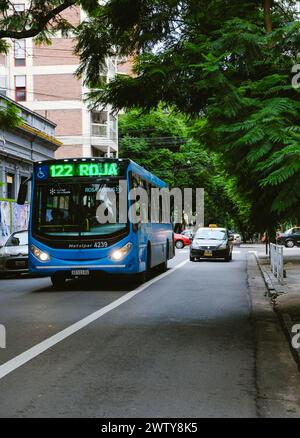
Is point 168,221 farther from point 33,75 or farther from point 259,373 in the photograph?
point 33,75

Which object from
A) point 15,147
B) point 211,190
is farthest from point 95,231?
point 211,190

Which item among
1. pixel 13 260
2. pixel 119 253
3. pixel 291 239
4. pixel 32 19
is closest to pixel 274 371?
pixel 119 253

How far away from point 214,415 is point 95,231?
9.90 meters

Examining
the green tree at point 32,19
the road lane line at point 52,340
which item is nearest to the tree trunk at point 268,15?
the green tree at point 32,19

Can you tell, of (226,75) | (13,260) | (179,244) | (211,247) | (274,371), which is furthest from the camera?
(179,244)

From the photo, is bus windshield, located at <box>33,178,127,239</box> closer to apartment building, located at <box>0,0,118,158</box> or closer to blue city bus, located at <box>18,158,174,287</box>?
blue city bus, located at <box>18,158,174,287</box>

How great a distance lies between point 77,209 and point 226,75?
743cm

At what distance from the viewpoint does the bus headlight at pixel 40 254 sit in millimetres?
14570

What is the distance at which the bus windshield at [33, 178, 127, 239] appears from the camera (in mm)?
14586

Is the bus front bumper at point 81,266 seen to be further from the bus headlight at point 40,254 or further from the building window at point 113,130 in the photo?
the building window at point 113,130

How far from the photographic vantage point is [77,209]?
48.1 ft

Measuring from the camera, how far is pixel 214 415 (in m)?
4.88

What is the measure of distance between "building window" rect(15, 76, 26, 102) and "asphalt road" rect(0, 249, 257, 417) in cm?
3569

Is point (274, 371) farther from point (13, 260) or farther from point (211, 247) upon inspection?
point (211, 247)
